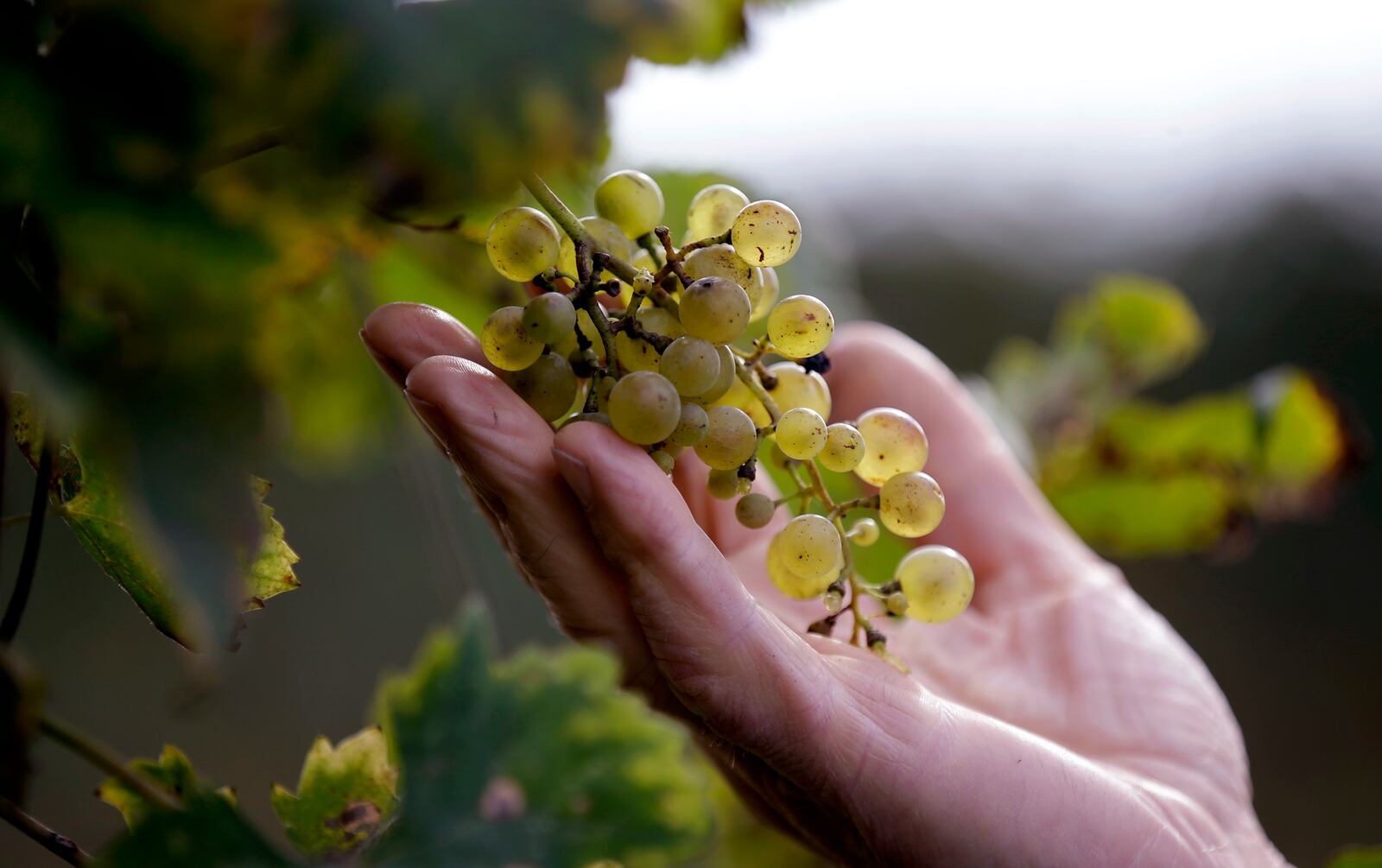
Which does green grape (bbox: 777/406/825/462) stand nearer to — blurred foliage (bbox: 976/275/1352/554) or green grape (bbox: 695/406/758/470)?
green grape (bbox: 695/406/758/470)

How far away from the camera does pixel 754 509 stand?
49 cm

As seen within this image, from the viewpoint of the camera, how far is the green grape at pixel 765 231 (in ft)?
1.53

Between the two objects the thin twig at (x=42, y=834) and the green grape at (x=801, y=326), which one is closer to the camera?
the thin twig at (x=42, y=834)

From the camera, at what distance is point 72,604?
1913 mm

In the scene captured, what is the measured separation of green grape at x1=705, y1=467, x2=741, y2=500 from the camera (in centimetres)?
50

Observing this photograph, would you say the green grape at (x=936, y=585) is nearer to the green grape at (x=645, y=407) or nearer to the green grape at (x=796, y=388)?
the green grape at (x=796, y=388)

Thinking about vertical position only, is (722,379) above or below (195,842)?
above

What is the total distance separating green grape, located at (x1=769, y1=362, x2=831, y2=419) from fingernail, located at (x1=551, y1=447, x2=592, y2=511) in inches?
6.7

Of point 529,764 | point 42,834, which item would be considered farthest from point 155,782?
point 529,764

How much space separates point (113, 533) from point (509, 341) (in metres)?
0.18

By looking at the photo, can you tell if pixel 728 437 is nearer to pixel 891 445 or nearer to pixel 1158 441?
pixel 891 445

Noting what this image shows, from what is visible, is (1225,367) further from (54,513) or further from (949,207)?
(54,513)

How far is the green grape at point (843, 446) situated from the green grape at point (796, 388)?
0.09ft

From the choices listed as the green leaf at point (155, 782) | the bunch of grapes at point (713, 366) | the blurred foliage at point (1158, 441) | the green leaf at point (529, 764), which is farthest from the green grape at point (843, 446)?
the blurred foliage at point (1158, 441)
